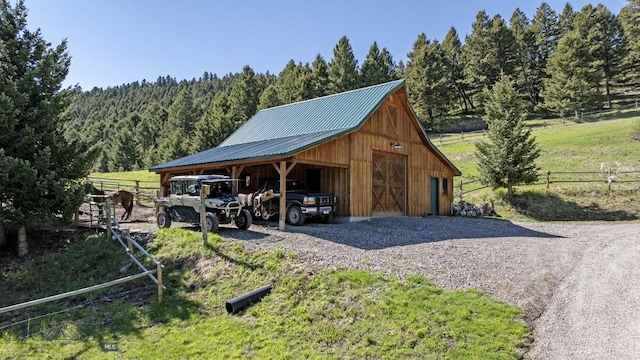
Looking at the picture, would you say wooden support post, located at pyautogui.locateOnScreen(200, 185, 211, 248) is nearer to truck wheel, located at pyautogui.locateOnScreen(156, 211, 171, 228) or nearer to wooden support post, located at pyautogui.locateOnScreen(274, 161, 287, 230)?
wooden support post, located at pyautogui.locateOnScreen(274, 161, 287, 230)

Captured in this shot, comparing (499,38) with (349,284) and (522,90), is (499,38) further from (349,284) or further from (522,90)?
(349,284)

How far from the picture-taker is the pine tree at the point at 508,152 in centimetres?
2564

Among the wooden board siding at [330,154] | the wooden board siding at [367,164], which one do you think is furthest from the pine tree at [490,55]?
the wooden board siding at [330,154]

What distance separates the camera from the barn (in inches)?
661

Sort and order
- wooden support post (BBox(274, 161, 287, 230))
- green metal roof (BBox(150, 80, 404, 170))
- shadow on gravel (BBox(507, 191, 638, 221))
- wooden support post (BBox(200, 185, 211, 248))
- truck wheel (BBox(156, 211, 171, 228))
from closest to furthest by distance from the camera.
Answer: wooden support post (BBox(200, 185, 211, 248))
wooden support post (BBox(274, 161, 287, 230))
truck wheel (BBox(156, 211, 171, 228))
green metal roof (BBox(150, 80, 404, 170))
shadow on gravel (BBox(507, 191, 638, 221))

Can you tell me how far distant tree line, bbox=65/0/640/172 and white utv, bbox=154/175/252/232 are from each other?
30.8m

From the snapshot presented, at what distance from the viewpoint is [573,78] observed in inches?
1930

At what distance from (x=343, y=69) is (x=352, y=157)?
3766 cm

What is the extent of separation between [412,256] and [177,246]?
7.20m

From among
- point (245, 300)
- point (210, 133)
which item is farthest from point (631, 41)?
point (245, 300)

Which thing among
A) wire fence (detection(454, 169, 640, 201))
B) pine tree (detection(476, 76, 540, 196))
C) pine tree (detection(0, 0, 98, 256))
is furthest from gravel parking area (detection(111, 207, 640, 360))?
wire fence (detection(454, 169, 640, 201))

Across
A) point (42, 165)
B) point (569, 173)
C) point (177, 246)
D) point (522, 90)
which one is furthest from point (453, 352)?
point (522, 90)

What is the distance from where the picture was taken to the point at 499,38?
61719 mm

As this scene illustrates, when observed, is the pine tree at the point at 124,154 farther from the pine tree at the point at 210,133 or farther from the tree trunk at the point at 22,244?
the tree trunk at the point at 22,244
